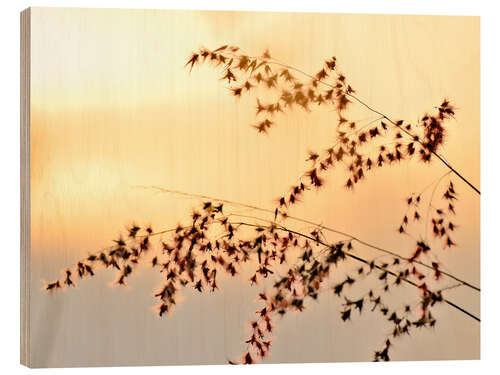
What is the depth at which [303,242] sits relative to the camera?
539 centimetres

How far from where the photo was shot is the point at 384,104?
5.46 metres

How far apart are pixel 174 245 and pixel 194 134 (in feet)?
1.94

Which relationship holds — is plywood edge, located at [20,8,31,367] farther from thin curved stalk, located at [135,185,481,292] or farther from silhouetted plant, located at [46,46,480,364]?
thin curved stalk, located at [135,185,481,292]

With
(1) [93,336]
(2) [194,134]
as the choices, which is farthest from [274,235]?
(1) [93,336]

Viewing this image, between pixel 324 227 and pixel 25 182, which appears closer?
pixel 25 182

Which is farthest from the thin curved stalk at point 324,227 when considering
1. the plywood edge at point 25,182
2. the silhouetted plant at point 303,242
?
the plywood edge at point 25,182

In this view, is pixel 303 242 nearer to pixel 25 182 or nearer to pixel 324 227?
pixel 324 227

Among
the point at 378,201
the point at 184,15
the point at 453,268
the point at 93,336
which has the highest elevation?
the point at 184,15

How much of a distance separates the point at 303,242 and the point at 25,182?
1490mm

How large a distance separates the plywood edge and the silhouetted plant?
0.71ft

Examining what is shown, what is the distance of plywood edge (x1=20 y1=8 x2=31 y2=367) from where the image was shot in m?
5.20

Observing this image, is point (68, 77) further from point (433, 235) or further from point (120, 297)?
point (433, 235)

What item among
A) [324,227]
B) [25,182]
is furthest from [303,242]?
[25,182]

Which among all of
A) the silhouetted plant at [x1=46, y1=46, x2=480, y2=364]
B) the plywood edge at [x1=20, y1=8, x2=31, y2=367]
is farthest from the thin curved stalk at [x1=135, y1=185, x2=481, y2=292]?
the plywood edge at [x1=20, y1=8, x2=31, y2=367]
